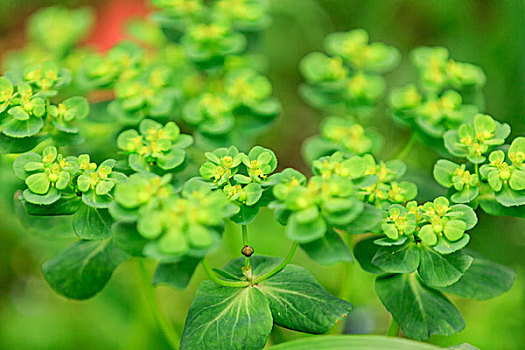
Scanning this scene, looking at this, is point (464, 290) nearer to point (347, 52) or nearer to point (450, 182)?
point (450, 182)

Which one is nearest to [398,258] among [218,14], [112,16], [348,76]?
[348,76]

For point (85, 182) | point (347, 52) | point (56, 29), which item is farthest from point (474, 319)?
point (56, 29)

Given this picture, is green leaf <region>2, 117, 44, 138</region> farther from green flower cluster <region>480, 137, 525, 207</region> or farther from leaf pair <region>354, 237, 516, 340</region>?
green flower cluster <region>480, 137, 525, 207</region>

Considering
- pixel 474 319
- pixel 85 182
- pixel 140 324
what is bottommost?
pixel 140 324

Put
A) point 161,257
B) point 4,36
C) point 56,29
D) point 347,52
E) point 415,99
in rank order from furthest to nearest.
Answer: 1. point 4,36
2. point 56,29
3. point 347,52
4. point 415,99
5. point 161,257

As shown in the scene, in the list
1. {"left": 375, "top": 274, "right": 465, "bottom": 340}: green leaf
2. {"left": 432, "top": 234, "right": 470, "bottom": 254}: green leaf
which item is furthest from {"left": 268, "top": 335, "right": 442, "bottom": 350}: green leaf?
{"left": 432, "top": 234, "right": 470, "bottom": 254}: green leaf

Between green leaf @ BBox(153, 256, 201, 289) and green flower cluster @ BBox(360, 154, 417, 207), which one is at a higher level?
green flower cluster @ BBox(360, 154, 417, 207)

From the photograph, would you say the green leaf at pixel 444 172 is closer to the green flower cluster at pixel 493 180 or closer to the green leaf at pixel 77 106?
the green flower cluster at pixel 493 180
